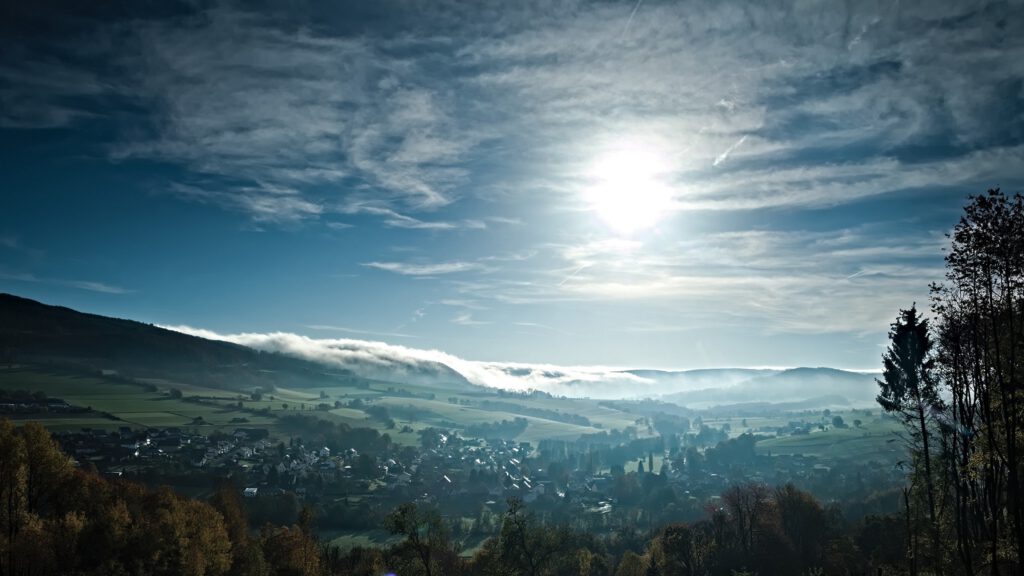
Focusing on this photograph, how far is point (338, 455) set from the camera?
568 ft

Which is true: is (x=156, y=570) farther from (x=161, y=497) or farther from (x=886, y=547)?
Result: (x=886, y=547)

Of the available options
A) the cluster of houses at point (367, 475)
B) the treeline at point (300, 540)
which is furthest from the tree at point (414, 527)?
the cluster of houses at point (367, 475)

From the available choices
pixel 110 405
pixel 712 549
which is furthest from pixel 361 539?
pixel 110 405

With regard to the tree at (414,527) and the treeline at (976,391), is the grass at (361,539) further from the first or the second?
the treeline at (976,391)

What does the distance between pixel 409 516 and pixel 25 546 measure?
25.1m

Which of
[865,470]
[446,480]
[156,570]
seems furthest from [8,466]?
[865,470]

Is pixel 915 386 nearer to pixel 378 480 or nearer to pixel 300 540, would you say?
pixel 300 540

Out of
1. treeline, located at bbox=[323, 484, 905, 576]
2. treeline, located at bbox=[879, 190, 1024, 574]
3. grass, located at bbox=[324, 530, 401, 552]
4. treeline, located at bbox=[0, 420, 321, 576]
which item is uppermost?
treeline, located at bbox=[879, 190, 1024, 574]

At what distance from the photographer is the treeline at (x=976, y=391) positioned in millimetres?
18422

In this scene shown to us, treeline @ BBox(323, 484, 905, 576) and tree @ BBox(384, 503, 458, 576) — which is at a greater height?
tree @ BBox(384, 503, 458, 576)

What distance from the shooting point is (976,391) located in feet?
76.0

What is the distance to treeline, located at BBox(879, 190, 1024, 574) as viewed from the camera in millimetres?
18422

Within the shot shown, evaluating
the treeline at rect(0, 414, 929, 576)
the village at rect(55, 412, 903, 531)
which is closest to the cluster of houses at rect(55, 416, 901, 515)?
the village at rect(55, 412, 903, 531)

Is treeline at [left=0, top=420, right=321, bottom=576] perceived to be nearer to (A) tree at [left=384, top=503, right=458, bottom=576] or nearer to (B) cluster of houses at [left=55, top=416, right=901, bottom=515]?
(A) tree at [left=384, top=503, right=458, bottom=576]
